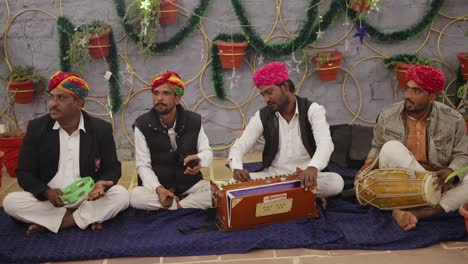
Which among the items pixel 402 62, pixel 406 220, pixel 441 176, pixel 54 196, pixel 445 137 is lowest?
pixel 406 220

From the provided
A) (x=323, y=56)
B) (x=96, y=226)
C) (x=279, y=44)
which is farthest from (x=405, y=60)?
(x=96, y=226)

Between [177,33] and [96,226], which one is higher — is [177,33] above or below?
above

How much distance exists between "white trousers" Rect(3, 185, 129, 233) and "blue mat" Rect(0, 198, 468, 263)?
0.07 metres

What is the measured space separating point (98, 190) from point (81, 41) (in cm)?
211

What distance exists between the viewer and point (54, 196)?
13.4ft

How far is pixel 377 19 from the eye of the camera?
19.9 feet

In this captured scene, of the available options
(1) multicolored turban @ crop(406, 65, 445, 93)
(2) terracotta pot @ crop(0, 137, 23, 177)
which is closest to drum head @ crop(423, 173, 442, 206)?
(1) multicolored turban @ crop(406, 65, 445, 93)

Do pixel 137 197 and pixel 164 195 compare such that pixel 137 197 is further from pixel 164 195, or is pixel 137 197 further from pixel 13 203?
pixel 13 203

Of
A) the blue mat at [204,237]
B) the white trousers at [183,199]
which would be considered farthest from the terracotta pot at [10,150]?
the white trousers at [183,199]

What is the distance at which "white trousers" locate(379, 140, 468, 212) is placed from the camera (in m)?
4.22

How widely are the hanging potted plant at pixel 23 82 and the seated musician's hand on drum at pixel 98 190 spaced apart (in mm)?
2135

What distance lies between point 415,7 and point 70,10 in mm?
3472

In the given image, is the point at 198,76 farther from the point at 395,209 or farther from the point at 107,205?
the point at 395,209

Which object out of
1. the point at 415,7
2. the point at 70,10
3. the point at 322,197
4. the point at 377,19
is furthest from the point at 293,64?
the point at 70,10
